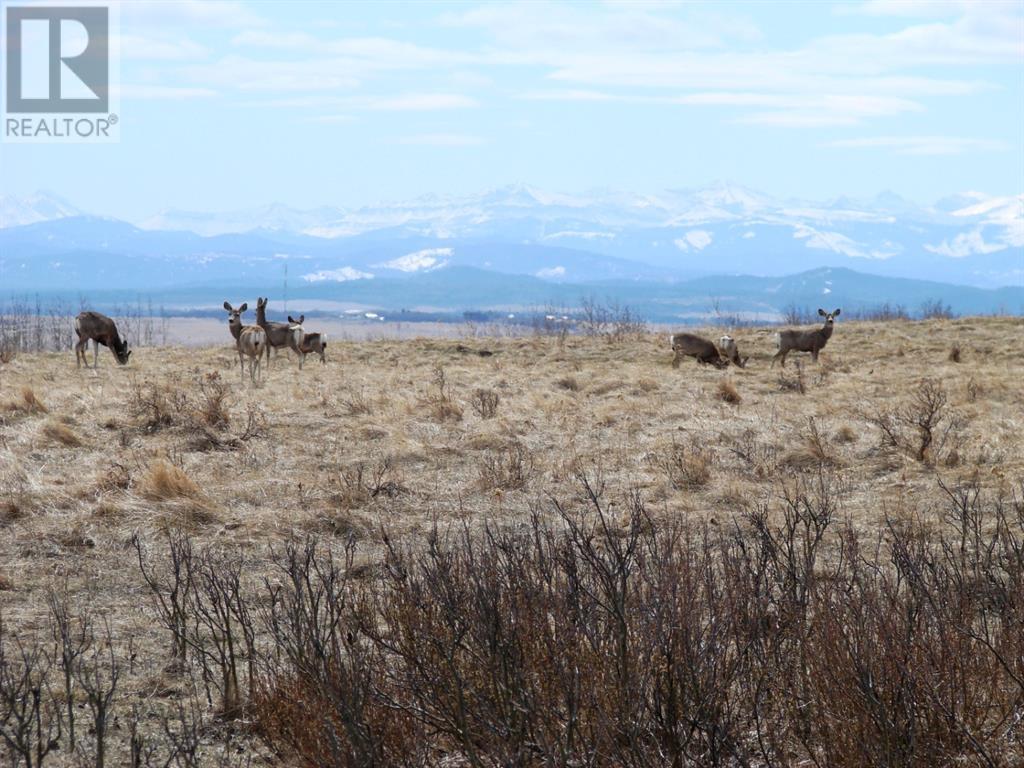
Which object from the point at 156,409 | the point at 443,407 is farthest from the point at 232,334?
the point at 156,409

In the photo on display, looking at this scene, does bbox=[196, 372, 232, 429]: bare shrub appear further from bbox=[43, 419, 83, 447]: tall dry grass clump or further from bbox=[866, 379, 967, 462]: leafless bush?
bbox=[866, 379, 967, 462]: leafless bush

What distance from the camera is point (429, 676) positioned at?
14.9 ft

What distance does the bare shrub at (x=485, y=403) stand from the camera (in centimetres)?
1398

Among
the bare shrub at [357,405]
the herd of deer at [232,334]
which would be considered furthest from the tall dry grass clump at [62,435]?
the herd of deer at [232,334]

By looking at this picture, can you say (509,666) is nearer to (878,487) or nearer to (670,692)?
(670,692)

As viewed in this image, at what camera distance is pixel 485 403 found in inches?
563

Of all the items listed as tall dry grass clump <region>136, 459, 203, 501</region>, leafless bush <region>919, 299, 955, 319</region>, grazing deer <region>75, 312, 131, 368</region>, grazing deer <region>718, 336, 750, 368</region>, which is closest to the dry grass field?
tall dry grass clump <region>136, 459, 203, 501</region>

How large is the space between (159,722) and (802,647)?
2774 mm

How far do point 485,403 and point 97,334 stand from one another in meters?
10.6

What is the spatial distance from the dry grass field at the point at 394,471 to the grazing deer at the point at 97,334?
2304 millimetres

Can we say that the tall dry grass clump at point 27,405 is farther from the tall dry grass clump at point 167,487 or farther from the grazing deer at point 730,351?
the grazing deer at point 730,351

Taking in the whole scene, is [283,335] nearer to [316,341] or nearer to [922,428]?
[316,341]

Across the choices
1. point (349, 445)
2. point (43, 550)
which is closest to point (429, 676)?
point (43, 550)

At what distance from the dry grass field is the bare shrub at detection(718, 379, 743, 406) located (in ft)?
0.18
